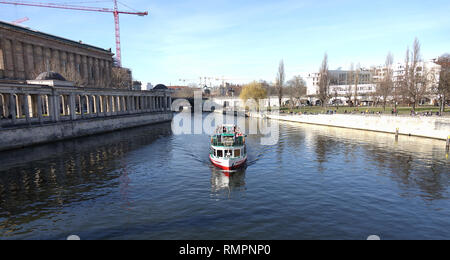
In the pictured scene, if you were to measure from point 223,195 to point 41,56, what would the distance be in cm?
10192

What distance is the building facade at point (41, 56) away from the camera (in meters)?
80.6

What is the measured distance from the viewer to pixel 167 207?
21359 millimetres

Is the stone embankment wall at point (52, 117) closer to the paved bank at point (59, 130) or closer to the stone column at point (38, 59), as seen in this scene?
the paved bank at point (59, 130)

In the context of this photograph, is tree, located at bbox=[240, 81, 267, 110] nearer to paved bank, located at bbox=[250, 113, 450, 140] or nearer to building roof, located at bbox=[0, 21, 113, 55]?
paved bank, located at bbox=[250, 113, 450, 140]

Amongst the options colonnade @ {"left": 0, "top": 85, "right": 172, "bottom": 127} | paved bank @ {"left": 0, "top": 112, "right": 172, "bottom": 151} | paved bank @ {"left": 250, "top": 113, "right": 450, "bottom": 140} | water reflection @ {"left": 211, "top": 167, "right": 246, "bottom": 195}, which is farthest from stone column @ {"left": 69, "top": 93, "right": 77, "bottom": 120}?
paved bank @ {"left": 250, "top": 113, "right": 450, "bottom": 140}

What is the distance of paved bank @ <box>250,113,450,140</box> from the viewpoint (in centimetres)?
5020

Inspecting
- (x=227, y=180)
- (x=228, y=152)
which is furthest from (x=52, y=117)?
(x=227, y=180)

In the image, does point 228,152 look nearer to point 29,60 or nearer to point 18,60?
point 18,60

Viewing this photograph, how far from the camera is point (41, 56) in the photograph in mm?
94375

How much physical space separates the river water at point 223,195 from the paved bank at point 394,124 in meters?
11.5

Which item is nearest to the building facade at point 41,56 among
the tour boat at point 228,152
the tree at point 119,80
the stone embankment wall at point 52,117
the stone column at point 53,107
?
the tree at point 119,80

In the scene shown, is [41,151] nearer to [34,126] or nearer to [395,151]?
[34,126]
